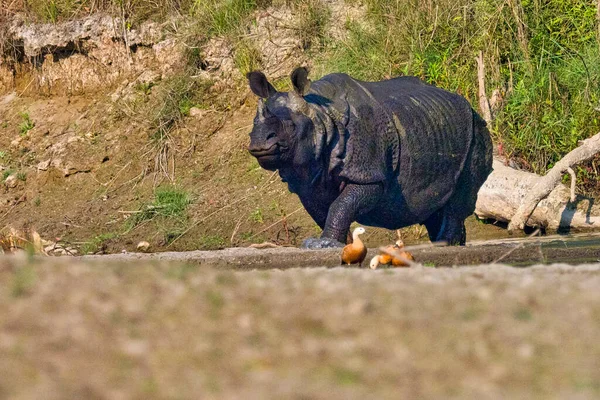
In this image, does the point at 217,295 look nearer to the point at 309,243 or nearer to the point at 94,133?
the point at 309,243

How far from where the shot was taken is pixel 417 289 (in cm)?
374

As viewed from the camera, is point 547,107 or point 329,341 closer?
point 329,341

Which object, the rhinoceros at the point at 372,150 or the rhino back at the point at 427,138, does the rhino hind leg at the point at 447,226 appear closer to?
the rhinoceros at the point at 372,150

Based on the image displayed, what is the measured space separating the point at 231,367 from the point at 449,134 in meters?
6.23

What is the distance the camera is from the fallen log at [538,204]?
11461 mm

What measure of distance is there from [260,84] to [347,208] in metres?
1.03

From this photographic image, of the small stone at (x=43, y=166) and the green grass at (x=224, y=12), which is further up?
the green grass at (x=224, y=12)

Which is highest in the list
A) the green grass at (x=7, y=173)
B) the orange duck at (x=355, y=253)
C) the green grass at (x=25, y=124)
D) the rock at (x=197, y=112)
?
the orange duck at (x=355, y=253)

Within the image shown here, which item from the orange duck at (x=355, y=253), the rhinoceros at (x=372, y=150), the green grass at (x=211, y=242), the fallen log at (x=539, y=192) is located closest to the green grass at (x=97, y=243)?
the green grass at (x=211, y=242)

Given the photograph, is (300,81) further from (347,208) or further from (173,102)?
(173,102)

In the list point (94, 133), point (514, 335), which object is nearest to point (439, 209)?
point (514, 335)

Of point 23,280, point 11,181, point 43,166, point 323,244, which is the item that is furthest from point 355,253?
point 11,181

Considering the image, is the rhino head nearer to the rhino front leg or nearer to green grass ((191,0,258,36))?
the rhino front leg

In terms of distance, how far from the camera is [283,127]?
7668 millimetres
